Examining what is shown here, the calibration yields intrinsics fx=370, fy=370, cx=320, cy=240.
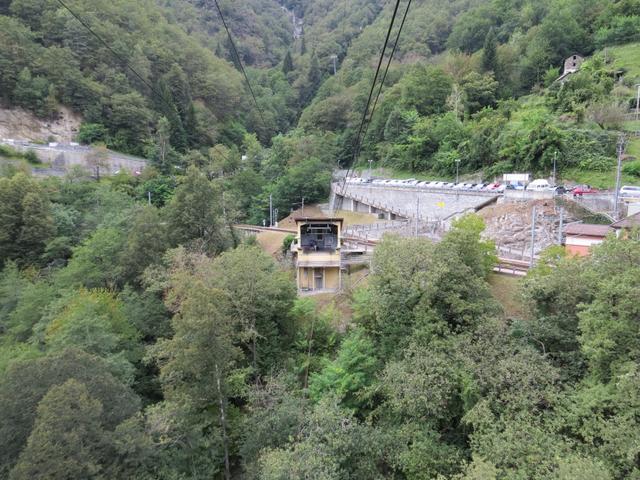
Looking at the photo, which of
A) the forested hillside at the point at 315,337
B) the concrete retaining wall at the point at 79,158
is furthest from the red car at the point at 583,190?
the concrete retaining wall at the point at 79,158

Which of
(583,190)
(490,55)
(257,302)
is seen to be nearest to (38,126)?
(257,302)

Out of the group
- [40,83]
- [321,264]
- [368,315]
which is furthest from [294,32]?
[368,315]

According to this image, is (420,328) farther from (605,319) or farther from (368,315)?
(605,319)

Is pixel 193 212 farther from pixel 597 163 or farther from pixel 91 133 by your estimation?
pixel 91 133

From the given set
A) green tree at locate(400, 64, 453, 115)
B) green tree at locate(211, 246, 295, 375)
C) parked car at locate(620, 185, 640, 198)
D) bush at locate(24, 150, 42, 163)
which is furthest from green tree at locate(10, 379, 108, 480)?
green tree at locate(400, 64, 453, 115)

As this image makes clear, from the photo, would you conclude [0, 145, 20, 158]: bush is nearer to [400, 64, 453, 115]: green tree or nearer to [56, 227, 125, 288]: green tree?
[56, 227, 125, 288]: green tree
